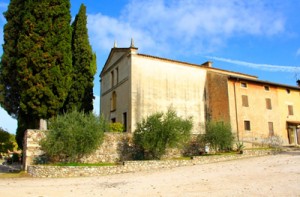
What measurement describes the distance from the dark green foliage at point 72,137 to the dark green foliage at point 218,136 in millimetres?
8994

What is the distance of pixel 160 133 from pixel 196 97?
10.8m

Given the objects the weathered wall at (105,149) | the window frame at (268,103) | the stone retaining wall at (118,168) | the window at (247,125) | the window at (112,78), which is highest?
the window at (112,78)

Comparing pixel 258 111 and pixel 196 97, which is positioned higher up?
pixel 196 97

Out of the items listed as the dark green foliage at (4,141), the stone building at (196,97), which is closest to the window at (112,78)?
the stone building at (196,97)

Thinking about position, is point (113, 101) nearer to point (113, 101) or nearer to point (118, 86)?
point (113, 101)

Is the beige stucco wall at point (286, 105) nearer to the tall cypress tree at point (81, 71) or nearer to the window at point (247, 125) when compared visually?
→ the window at point (247, 125)

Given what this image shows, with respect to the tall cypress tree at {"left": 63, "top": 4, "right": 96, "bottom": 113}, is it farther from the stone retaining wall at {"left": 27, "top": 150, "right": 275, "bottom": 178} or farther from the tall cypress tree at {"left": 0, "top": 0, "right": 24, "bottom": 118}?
the stone retaining wall at {"left": 27, "top": 150, "right": 275, "bottom": 178}

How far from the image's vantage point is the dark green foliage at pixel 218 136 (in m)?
23.0

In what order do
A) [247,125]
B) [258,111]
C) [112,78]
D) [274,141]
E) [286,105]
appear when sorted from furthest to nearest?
1. [286,105]
2. [112,78]
3. [258,111]
4. [274,141]
5. [247,125]

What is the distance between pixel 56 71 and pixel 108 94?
40.8 ft

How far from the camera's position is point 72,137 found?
1817 cm

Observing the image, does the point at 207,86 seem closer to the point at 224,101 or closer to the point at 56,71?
the point at 224,101

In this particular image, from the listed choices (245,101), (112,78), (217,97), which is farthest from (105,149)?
(245,101)

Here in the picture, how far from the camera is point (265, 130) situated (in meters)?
30.7
